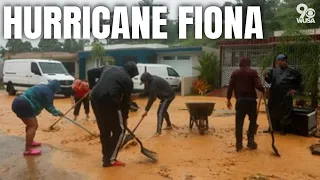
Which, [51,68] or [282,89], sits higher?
[51,68]

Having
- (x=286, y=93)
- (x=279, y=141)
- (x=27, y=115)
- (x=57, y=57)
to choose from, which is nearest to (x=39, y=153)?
(x=27, y=115)

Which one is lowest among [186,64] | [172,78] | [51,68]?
[172,78]

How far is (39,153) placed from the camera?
21.9 feet

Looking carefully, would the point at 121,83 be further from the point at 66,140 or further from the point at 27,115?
the point at 66,140

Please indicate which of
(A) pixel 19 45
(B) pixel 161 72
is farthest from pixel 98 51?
(A) pixel 19 45

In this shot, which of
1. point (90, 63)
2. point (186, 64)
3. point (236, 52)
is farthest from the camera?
point (90, 63)

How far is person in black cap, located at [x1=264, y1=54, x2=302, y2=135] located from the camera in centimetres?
817

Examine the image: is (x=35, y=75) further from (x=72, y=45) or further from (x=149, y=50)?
(x=72, y=45)

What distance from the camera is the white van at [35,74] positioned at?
18219mm

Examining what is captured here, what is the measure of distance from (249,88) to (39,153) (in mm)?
4149

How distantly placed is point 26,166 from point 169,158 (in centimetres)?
244

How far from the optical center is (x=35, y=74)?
1841cm

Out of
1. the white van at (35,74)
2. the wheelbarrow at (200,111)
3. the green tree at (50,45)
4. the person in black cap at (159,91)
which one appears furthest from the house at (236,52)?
the green tree at (50,45)

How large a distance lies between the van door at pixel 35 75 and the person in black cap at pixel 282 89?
517 inches
